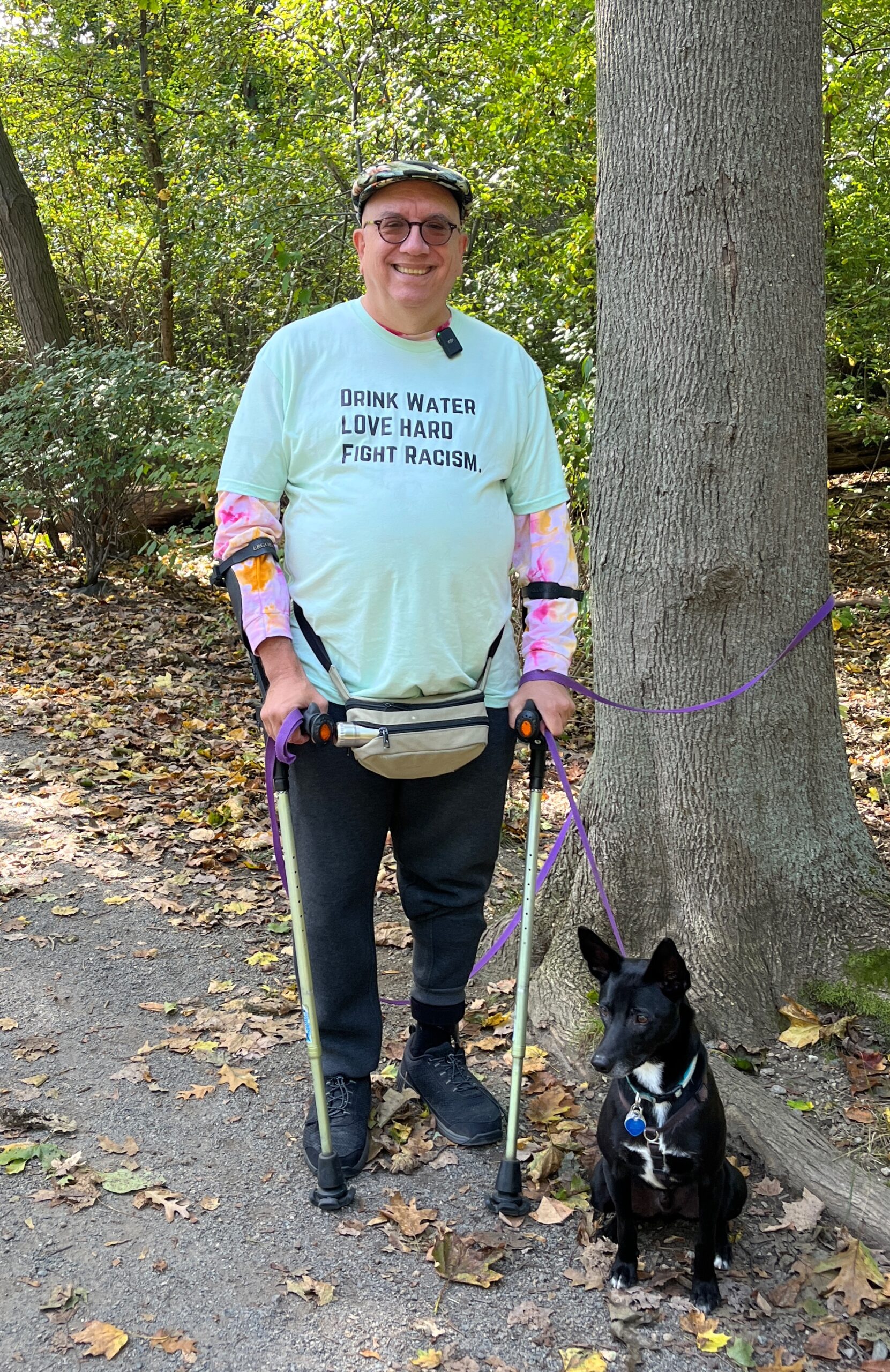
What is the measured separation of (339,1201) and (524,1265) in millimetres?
514

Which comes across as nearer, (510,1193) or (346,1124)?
(510,1193)

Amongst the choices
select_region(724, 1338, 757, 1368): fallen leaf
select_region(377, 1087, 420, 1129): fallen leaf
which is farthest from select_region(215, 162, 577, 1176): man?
select_region(724, 1338, 757, 1368): fallen leaf

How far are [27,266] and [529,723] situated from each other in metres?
9.59

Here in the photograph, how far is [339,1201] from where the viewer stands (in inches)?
118

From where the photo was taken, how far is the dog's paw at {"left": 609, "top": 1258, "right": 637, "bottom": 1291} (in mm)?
2691

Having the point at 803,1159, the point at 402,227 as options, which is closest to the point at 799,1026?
the point at 803,1159

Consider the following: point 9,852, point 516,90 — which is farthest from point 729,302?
point 516,90

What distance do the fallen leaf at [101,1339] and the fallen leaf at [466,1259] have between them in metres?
0.74

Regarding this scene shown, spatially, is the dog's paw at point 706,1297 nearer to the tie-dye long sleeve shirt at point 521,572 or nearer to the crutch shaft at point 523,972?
the crutch shaft at point 523,972

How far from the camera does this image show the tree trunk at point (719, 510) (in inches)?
128

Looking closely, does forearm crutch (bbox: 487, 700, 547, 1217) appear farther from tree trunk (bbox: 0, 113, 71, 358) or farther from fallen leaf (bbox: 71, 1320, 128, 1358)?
tree trunk (bbox: 0, 113, 71, 358)

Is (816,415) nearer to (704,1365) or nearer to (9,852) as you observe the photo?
(704,1365)

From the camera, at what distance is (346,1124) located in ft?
10.4

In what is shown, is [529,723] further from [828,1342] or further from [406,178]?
[828,1342]
